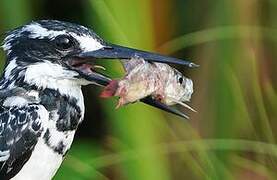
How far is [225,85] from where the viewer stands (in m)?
5.12

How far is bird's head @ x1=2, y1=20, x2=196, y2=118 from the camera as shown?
170 inches

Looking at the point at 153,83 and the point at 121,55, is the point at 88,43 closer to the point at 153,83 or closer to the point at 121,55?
the point at 121,55

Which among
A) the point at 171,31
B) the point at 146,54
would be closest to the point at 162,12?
the point at 171,31

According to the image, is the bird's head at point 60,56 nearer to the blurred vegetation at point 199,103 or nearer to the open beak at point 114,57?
the open beak at point 114,57

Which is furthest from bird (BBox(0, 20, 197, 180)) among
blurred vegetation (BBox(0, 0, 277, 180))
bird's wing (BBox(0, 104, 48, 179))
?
blurred vegetation (BBox(0, 0, 277, 180))

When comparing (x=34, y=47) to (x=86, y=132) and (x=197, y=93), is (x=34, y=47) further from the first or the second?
(x=86, y=132)

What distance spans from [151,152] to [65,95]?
0.65 meters

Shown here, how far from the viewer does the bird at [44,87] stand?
14.2ft

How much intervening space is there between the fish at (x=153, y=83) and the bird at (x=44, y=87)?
0.03 meters

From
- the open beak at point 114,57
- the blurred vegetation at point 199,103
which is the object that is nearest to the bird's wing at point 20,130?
the open beak at point 114,57

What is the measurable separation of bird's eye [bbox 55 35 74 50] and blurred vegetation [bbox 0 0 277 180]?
579mm

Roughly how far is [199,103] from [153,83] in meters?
0.96

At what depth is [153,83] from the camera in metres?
4.33

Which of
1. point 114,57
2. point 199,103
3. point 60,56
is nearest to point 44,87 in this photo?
point 60,56
